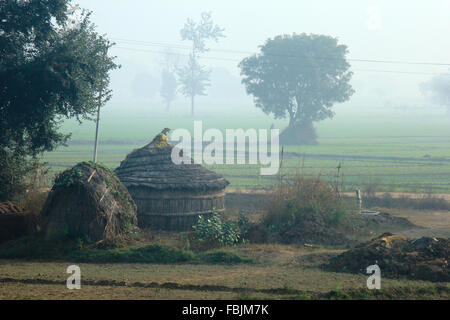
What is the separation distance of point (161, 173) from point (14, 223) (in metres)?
4.52

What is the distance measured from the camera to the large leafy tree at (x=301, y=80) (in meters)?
59.6

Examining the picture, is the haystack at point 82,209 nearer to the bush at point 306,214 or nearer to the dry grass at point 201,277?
the dry grass at point 201,277

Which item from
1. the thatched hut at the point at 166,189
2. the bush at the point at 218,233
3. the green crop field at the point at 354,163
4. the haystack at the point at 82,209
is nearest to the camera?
the haystack at the point at 82,209

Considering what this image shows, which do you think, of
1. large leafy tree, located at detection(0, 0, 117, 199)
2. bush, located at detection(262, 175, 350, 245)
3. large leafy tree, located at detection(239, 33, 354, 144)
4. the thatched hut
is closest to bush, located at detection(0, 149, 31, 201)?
large leafy tree, located at detection(0, 0, 117, 199)

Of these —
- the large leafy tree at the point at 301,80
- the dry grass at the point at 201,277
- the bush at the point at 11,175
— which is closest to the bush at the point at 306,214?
the dry grass at the point at 201,277

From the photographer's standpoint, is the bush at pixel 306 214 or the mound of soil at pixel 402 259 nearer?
the mound of soil at pixel 402 259

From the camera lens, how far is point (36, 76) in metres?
15.7

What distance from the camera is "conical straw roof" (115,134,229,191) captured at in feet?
54.4

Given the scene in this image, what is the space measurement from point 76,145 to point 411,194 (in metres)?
37.7

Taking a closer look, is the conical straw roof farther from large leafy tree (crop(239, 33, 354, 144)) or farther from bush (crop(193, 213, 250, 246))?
large leafy tree (crop(239, 33, 354, 144))

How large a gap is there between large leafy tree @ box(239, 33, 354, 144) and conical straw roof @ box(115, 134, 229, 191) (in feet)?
140

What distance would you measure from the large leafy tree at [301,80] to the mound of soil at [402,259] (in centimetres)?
4680

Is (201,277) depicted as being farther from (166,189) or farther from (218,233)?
(166,189)
